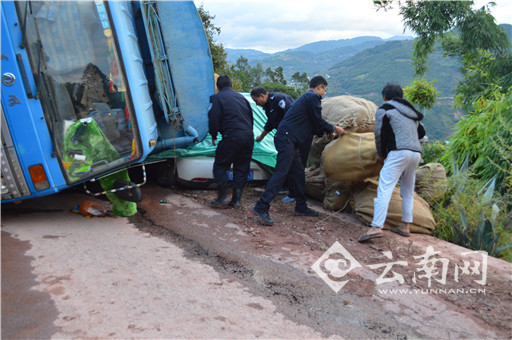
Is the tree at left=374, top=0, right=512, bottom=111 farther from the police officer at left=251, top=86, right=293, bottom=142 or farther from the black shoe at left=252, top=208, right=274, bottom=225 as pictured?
the black shoe at left=252, top=208, right=274, bottom=225

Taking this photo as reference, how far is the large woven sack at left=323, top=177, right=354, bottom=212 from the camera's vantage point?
5.23 metres

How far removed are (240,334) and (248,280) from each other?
81 centimetres

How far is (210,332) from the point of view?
2.47 meters

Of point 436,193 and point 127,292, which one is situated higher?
point 127,292

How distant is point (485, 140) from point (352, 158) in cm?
265

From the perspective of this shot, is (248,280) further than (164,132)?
No

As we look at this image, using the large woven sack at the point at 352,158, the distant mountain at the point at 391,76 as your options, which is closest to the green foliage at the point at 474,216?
the large woven sack at the point at 352,158

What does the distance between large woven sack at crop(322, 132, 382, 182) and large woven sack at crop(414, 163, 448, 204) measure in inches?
34.9

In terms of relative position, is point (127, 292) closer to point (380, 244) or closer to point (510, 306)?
point (380, 244)

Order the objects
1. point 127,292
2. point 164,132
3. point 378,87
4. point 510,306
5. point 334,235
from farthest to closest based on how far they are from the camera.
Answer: point 378,87
point 164,132
point 334,235
point 510,306
point 127,292

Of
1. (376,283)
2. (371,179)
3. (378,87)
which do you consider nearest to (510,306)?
(376,283)

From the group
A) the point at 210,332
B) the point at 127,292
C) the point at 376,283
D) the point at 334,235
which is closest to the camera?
Result: the point at 210,332

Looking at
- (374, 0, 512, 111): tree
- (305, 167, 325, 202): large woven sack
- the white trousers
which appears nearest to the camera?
the white trousers

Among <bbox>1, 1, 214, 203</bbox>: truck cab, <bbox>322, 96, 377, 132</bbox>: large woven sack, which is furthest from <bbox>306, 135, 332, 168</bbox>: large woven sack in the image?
<bbox>1, 1, 214, 203</bbox>: truck cab
